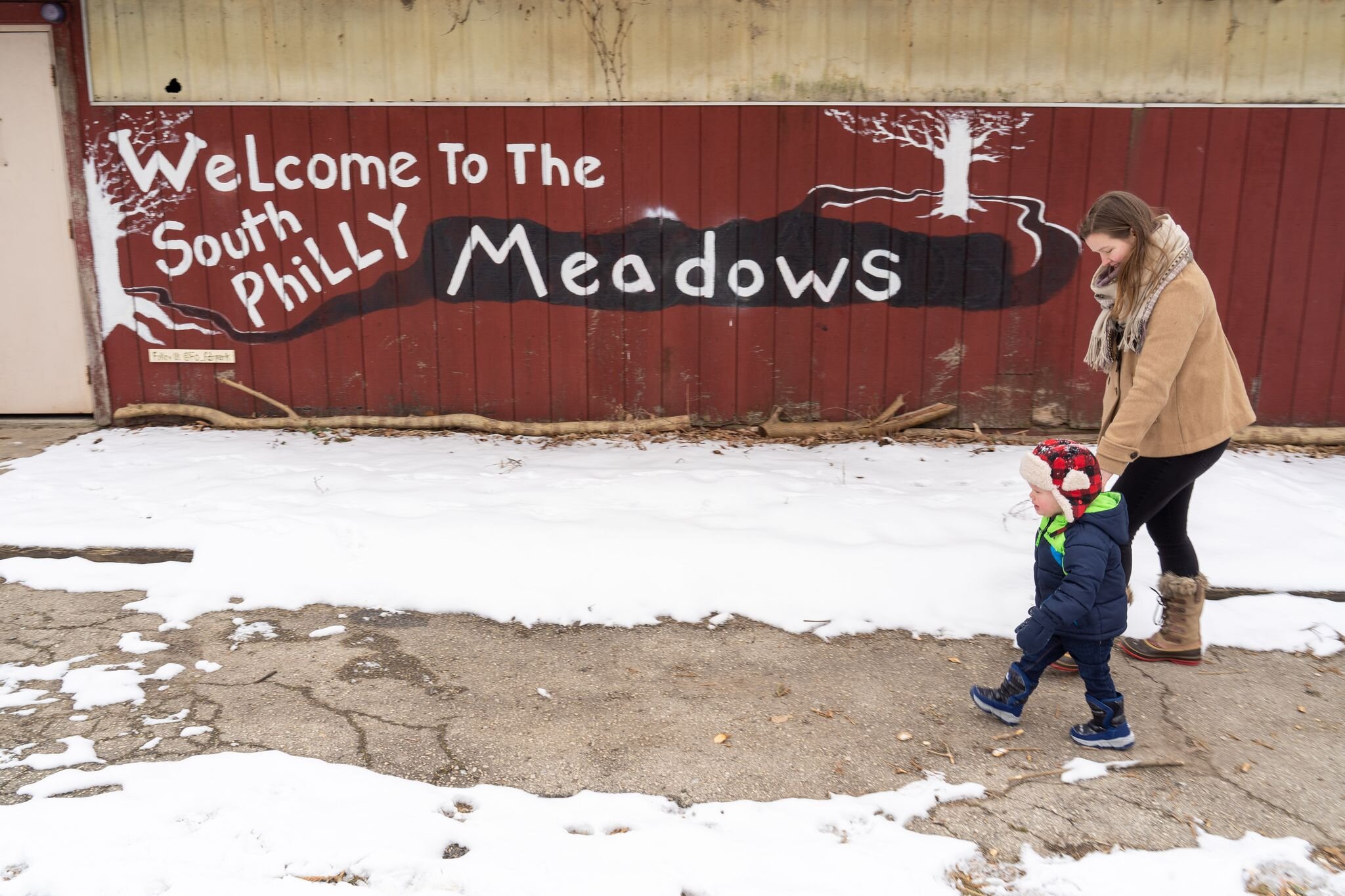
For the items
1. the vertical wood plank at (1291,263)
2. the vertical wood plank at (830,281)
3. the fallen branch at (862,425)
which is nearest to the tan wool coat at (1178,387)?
the fallen branch at (862,425)

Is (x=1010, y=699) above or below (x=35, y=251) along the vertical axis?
below

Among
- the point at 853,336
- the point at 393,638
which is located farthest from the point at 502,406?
the point at 393,638

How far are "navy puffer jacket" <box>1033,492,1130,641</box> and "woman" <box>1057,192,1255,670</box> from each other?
31 cm

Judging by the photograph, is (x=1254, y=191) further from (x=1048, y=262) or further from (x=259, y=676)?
(x=259, y=676)

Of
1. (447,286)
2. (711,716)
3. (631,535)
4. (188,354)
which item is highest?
(447,286)

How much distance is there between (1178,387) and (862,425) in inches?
139

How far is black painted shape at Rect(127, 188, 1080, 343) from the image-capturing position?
6.98 m

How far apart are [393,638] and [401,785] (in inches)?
47.1

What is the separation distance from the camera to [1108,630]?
10.5ft

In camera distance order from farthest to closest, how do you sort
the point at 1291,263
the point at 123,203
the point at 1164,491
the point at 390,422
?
the point at 390,422, the point at 123,203, the point at 1291,263, the point at 1164,491

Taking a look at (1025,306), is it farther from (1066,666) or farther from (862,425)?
(1066,666)

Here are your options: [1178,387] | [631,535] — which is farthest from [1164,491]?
[631,535]

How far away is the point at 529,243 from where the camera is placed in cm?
704

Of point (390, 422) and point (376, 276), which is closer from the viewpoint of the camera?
point (376, 276)
